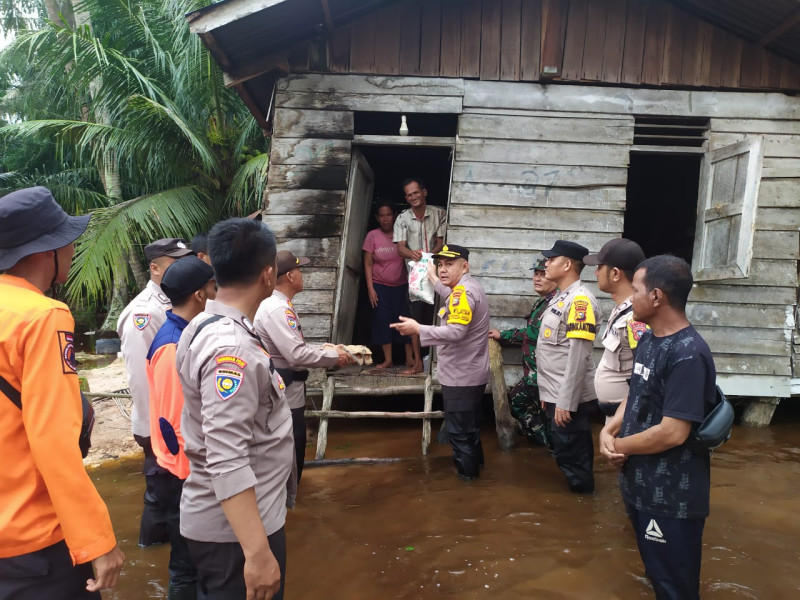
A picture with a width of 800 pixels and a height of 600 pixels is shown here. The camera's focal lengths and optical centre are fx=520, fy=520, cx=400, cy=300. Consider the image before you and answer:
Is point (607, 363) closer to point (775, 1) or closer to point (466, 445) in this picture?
point (466, 445)

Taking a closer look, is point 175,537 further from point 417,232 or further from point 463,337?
point 417,232

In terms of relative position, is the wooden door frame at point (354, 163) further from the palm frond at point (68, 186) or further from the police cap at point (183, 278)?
the palm frond at point (68, 186)

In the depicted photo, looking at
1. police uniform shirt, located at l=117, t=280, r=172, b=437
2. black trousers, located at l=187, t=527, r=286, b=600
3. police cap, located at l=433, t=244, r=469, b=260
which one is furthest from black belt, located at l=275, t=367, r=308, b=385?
black trousers, located at l=187, t=527, r=286, b=600

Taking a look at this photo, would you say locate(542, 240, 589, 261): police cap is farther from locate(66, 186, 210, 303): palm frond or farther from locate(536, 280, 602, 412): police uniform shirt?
locate(66, 186, 210, 303): palm frond

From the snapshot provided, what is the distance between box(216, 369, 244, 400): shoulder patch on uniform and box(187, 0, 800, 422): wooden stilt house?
3.73 metres

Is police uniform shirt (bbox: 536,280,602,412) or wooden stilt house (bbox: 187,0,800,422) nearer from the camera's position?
police uniform shirt (bbox: 536,280,602,412)

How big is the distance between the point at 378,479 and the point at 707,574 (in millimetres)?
2460

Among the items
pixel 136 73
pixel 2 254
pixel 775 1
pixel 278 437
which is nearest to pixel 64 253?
pixel 2 254

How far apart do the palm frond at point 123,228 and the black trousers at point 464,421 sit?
528cm

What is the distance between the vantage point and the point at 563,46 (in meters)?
5.45

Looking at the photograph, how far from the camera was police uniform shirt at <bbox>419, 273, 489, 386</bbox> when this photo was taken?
4.12 meters

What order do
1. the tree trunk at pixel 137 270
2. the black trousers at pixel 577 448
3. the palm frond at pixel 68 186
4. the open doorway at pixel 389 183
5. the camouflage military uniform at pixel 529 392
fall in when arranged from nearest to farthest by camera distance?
1. the black trousers at pixel 577 448
2. the camouflage military uniform at pixel 529 392
3. the open doorway at pixel 389 183
4. the tree trunk at pixel 137 270
5. the palm frond at pixel 68 186

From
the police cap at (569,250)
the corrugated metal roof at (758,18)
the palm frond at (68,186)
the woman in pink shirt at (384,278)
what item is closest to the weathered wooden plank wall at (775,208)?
the corrugated metal roof at (758,18)

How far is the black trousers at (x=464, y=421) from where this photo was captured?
4.21 meters
